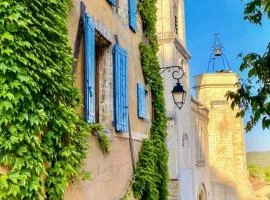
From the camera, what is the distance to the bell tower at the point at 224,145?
77.2 ft

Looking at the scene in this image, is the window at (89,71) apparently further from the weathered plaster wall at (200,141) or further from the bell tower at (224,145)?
the bell tower at (224,145)

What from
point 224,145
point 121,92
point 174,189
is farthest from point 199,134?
point 121,92

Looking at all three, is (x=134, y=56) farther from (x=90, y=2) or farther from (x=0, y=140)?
(x=0, y=140)

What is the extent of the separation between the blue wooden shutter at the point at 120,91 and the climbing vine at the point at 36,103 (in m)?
1.88

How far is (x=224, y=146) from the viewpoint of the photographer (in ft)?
78.3

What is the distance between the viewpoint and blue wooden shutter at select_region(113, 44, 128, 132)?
7.16 metres

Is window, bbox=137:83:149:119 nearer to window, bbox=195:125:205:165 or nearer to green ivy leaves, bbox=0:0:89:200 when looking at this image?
green ivy leaves, bbox=0:0:89:200

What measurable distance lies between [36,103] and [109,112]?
2.67 meters

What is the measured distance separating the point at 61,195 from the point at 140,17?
6.13 m

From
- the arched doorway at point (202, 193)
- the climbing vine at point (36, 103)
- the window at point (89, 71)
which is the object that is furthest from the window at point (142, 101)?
the arched doorway at point (202, 193)

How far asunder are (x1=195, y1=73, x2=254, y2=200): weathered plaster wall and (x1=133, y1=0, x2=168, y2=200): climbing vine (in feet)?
45.4

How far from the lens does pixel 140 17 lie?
9.99 m

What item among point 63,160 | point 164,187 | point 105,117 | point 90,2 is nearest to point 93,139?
point 105,117

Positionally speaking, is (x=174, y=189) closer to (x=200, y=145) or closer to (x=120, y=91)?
(x=200, y=145)
